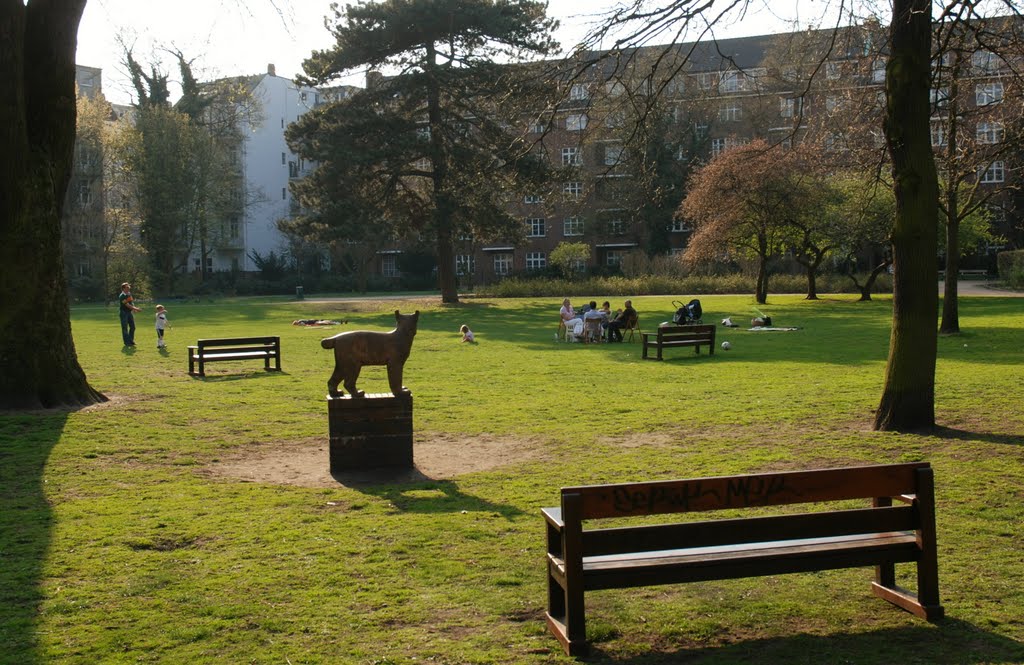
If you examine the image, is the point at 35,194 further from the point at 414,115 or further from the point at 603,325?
the point at 414,115

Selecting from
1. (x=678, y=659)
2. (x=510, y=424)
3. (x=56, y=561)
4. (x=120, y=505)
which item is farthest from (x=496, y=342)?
(x=678, y=659)

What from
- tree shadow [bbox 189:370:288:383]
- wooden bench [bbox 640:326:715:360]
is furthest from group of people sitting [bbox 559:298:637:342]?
tree shadow [bbox 189:370:288:383]

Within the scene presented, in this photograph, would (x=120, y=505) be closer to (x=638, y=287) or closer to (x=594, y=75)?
(x=594, y=75)

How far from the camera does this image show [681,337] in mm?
22344

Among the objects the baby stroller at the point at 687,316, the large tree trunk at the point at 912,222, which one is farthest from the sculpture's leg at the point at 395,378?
the baby stroller at the point at 687,316

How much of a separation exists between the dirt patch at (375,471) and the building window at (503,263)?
2809 inches

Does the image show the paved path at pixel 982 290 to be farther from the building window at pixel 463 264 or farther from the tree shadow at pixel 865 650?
the tree shadow at pixel 865 650

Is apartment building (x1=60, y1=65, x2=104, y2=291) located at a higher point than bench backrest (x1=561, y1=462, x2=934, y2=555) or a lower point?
higher

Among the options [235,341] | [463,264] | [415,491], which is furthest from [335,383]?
[463,264]

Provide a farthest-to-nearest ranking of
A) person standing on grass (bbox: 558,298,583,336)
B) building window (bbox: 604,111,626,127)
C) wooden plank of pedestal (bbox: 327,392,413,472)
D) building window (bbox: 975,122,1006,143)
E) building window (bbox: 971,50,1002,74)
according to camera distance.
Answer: person standing on grass (bbox: 558,298,583,336)
building window (bbox: 975,122,1006,143)
building window (bbox: 971,50,1002,74)
building window (bbox: 604,111,626,127)
wooden plank of pedestal (bbox: 327,392,413,472)

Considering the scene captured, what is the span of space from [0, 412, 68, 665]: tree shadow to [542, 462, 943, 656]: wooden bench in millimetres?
2901

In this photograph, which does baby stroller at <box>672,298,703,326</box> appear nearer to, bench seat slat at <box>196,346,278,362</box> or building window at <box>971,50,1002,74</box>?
building window at <box>971,50,1002,74</box>

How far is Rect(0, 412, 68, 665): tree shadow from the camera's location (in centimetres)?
560

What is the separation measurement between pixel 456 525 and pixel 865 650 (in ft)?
12.3
